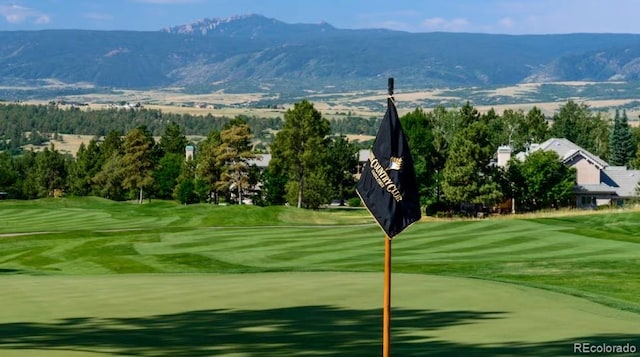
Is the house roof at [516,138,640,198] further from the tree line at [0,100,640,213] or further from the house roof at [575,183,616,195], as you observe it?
the tree line at [0,100,640,213]

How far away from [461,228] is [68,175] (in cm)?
8131

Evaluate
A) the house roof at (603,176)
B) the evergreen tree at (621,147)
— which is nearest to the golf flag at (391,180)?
the house roof at (603,176)

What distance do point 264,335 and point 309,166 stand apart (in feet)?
260

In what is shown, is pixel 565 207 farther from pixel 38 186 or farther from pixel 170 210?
pixel 38 186

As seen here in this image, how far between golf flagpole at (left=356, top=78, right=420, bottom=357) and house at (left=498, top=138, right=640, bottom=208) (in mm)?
81347

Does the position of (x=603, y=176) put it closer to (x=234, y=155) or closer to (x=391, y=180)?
(x=234, y=155)

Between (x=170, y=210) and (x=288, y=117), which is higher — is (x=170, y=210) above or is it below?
below

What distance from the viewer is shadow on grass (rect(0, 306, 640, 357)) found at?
Result: 1563 centimetres

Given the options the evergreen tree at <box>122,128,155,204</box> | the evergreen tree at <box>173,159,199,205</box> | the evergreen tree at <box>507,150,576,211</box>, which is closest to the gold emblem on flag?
the evergreen tree at <box>507,150,576,211</box>

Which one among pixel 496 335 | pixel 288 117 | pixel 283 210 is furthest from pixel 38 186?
pixel 496 335

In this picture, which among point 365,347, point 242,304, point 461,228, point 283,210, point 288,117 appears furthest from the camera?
point 288,117

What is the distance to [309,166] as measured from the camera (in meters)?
96.1

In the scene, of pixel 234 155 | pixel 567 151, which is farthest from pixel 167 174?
pixel 567 151

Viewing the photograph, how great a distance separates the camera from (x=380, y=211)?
1161 centimetres
